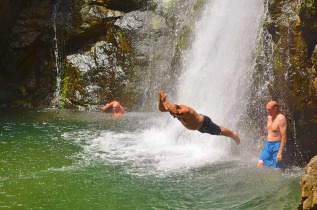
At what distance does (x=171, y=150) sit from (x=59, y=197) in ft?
12.2

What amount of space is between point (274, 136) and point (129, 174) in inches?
124

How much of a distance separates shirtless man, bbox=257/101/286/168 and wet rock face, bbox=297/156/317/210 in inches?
104

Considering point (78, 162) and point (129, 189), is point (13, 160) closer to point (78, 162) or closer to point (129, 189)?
point (78, 162)

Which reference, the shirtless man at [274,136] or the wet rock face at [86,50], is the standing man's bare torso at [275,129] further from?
the wet rock face at [86,50]

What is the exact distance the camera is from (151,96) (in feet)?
50.7

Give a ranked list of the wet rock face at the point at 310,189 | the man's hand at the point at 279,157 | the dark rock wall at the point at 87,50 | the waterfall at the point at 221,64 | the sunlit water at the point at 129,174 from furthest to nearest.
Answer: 1. the dark rock wall at the point at 87,50
2. the waterfall at the point at 221,64
3. the man's hand at the point at 279,157
4. the sunlit water at the point at 129,174
5. the wet rock face at the point at 310,189

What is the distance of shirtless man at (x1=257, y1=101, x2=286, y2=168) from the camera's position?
7.08 meters

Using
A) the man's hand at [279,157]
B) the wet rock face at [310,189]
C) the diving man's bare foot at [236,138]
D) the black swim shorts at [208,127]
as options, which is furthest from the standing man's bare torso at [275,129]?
the wet rock face at [310,189]

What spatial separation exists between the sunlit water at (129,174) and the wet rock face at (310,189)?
1232mm

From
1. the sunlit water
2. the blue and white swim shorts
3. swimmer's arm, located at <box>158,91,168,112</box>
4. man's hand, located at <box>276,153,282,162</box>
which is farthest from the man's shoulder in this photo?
swimmer's arm, located at <box>158,91,168,112</box>

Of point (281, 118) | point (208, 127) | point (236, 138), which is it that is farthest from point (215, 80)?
point (281, 118)

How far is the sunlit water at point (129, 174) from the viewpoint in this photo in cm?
581

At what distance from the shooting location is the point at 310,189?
13.7 feet

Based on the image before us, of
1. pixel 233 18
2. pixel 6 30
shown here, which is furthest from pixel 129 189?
pixel 6 30
